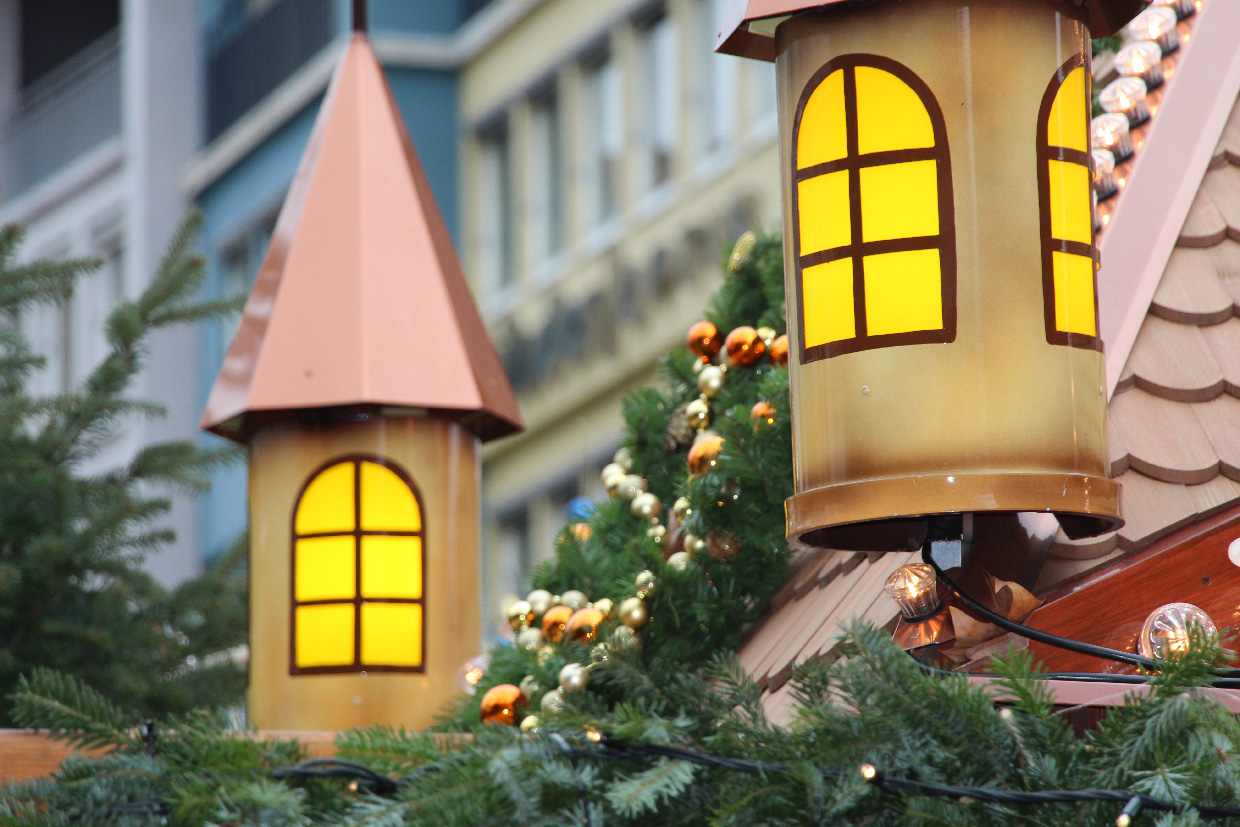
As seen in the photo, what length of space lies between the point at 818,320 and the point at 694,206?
11.1 meters

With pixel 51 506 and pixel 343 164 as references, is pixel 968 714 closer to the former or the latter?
pixel 343 164

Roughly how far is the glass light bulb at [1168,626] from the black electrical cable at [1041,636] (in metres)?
0.02

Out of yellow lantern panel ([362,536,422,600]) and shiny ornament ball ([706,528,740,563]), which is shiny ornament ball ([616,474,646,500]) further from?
shiny ornament ball ([706,528,740,563])

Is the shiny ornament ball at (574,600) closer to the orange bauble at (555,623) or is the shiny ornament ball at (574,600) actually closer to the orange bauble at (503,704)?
the orange bauble at (555,623)

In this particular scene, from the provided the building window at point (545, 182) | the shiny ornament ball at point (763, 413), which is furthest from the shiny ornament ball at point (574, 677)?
the building window at point (545, 182)

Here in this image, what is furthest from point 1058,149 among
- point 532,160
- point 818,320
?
point 532,160

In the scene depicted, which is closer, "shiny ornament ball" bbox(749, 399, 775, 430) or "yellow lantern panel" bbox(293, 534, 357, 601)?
"shiny ornament ball" bbox(749, 399, 775, 430)

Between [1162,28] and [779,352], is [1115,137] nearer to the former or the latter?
[1162,28]

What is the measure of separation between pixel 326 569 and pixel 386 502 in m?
0.18

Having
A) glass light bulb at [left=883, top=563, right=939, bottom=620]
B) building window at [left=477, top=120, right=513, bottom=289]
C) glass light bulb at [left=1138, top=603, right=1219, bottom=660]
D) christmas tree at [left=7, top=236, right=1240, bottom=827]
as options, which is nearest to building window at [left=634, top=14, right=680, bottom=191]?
building window at [left=477, top=120, right=513, bottom=289]

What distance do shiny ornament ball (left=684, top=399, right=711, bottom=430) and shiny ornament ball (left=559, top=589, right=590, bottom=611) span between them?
38 cm

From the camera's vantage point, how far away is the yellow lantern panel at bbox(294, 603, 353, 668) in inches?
155

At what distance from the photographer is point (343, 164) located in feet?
14.0

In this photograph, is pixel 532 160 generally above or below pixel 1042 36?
above
